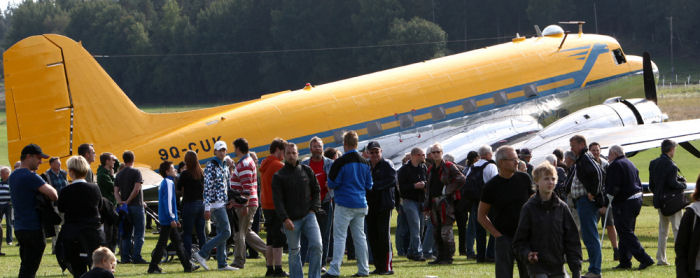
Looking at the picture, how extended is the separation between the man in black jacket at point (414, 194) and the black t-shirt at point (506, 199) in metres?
4.75

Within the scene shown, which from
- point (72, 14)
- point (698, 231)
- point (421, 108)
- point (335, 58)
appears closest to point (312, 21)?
point (335, 58)

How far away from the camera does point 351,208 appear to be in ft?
35.8

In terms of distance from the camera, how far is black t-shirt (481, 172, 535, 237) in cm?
823

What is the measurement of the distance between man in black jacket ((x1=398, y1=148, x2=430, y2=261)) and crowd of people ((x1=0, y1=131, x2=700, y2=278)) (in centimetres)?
2

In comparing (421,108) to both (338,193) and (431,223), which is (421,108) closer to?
(431,223)

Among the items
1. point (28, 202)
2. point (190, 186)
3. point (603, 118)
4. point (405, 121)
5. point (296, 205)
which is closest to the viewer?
point (28, 202)

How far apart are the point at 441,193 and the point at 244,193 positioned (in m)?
2.86

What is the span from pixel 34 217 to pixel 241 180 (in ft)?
10.8

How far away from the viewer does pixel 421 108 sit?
19.7 metres

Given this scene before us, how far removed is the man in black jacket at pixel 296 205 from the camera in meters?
10.2

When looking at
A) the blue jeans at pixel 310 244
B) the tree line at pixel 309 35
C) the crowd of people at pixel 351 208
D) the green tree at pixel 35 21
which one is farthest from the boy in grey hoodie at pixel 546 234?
the green tree at pixel 35 21

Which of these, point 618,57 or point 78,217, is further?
point 618,57

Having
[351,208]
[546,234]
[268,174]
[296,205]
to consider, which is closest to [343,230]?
[351,208]

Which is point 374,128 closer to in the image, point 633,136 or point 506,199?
point 633,136
